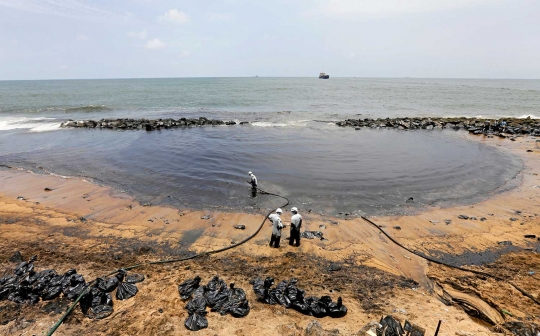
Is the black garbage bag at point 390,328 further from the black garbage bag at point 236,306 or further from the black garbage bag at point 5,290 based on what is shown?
the black garbage bag at point 5,290

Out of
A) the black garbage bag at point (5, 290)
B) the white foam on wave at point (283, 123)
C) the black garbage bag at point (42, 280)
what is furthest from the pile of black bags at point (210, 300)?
the white foam on wave at point (283, 123)

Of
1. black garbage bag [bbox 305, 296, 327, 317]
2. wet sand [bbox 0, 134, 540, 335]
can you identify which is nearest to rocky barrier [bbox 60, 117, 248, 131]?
wet sand [bbox 0, 134, 540, 335]

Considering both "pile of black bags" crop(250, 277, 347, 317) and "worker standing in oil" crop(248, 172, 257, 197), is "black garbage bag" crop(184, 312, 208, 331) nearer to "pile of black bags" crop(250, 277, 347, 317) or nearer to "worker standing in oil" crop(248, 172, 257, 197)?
"pile of black bags" crop(250, 277, 347, 317)

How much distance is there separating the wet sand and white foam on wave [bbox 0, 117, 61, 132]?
22.3m

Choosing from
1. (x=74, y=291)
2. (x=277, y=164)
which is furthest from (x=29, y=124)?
(x=74, y=291)

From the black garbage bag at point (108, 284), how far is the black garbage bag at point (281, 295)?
408 cm

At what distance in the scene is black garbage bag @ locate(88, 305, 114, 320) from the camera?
602 centimetres

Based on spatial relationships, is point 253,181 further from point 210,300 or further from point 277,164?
point 210,300

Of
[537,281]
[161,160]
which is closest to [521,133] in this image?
[537,281]

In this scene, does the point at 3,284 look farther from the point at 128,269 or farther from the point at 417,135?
the point at 417,135

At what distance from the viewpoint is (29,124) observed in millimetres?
32875

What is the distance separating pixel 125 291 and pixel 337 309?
516 cm

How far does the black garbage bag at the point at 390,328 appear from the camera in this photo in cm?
540

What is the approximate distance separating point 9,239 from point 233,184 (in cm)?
887
